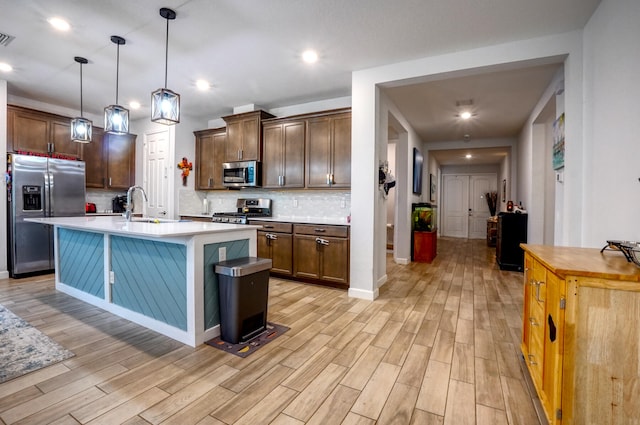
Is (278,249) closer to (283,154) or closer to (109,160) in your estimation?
(283,154)

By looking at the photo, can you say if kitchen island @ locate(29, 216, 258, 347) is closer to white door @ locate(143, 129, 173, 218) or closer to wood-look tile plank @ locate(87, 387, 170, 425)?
wood-look tile plank @ locate(87, 387, 170, 425)

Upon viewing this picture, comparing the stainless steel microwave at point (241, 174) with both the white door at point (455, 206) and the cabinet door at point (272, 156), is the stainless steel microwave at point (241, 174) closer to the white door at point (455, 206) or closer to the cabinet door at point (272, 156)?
the cabinet door at point (272, 156)

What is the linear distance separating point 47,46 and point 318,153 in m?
3.21

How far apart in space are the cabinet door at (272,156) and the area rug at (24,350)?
3.13 meters

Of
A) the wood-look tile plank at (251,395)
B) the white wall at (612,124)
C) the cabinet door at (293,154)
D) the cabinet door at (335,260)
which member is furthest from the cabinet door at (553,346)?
the cabinet door at (293,154)

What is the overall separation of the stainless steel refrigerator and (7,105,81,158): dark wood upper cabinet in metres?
0.37

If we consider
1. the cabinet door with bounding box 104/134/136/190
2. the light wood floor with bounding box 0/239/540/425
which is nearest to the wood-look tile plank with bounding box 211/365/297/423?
the light wood floor with bounding box 0/239/540/425

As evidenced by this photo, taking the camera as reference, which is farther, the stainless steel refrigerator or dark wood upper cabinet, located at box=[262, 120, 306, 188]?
dark wood upper cabinet, located at box=[262, 120, 306, 188]

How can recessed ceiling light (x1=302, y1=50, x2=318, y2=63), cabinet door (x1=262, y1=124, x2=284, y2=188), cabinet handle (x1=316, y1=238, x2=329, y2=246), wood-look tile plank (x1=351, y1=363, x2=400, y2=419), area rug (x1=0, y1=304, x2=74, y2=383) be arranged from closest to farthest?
wood-look tile plank (x1=351, y1=363, x2=400, y2=419) → area rug (x1=0, y1=304, x2=74, y2=383) → recessed ceiling light (x1=302, y1=50, x2=318, y2=63) → cabinet handle (x1=316, y1=238, x2=329, y2=246) → cabinet door (x1=262, y1=124, x2=284, y2=188)

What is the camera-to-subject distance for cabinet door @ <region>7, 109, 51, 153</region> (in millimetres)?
4379

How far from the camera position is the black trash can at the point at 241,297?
233cm

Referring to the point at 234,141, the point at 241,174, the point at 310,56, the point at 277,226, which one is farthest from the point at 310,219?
the point at 310,56

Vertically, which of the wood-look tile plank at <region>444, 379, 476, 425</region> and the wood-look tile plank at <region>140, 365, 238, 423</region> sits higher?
the wood-look tile plank at <region>140, 365, 238, 423</region>

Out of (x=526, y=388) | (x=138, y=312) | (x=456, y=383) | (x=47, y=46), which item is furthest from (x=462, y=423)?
(x=47, y=46)
